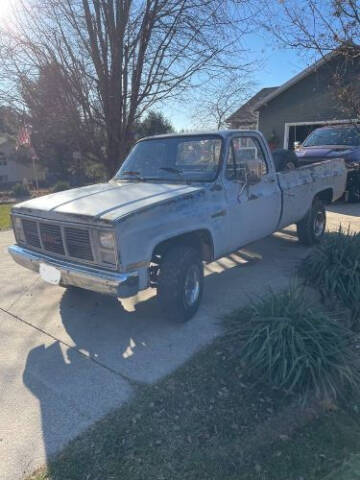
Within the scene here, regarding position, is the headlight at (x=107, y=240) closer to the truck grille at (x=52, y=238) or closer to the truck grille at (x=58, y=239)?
the truck grille at (x=58, y=239)

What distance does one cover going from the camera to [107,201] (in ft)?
12.0

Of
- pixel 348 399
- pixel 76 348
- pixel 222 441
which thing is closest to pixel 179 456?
pixel 222 441

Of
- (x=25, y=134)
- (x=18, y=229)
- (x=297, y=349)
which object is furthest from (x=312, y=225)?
(x=25, y=134)

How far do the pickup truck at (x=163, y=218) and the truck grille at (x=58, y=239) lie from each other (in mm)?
10

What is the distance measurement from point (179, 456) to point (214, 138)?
341 centimetres

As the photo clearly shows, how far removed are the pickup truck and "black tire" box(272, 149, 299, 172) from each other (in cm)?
120

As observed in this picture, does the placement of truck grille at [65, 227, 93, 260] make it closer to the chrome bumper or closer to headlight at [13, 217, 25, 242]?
the chrome bumper

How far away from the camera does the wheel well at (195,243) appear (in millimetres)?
3779

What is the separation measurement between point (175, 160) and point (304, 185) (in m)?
2.35

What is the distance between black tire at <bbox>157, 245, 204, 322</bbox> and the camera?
3.61 metres

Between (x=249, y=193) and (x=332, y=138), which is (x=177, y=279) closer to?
(x=249, y=193)

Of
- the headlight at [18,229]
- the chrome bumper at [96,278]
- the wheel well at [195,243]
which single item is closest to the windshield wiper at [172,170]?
the wheel well at [195,243]

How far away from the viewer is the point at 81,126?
29.6ft

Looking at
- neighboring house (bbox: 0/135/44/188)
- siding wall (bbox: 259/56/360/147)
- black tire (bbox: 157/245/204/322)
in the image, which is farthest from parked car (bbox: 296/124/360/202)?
neighboring house (bbox: 0/135/44/188)
